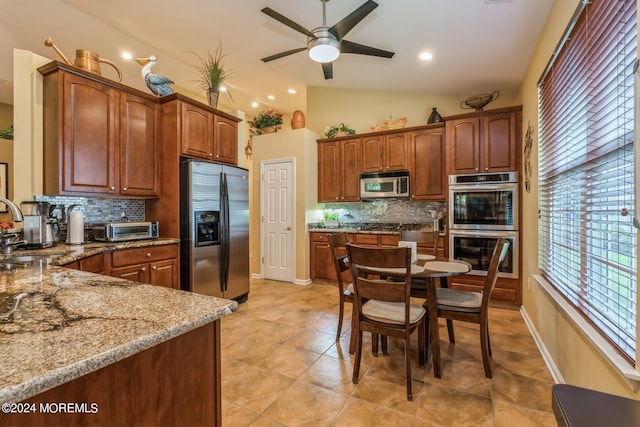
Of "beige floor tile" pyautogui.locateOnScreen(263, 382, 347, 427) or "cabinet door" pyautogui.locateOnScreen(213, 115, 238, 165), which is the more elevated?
"cabinet door" pyautogui.locateOnScreen(213, 115, 238, 165)

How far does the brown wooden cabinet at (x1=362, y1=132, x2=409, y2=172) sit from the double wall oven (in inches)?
32.7

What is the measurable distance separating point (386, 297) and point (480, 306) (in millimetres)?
771

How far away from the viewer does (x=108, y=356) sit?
64 centimetres

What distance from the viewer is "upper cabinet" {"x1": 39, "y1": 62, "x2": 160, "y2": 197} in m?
2.58

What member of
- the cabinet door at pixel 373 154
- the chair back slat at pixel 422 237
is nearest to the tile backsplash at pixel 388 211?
the cabinet door at pixel 373 154

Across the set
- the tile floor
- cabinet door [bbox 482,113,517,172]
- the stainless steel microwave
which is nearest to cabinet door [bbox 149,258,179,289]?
the tile floor

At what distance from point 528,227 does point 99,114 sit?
439cm

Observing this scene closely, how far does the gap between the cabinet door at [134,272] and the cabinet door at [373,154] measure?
127 inches

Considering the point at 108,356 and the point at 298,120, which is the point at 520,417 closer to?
the point at 108,356

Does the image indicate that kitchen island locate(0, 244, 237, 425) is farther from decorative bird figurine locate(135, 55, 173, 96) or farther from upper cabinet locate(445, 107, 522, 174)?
upper cabinet locate(445, 107, 522, 174)

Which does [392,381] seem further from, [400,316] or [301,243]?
[301,243]

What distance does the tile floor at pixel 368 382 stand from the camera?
175 cm

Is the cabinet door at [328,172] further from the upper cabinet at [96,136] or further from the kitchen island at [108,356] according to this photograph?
the kitchen island at [108,356]

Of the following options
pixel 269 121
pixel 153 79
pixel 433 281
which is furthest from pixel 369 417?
pixel 269 121
